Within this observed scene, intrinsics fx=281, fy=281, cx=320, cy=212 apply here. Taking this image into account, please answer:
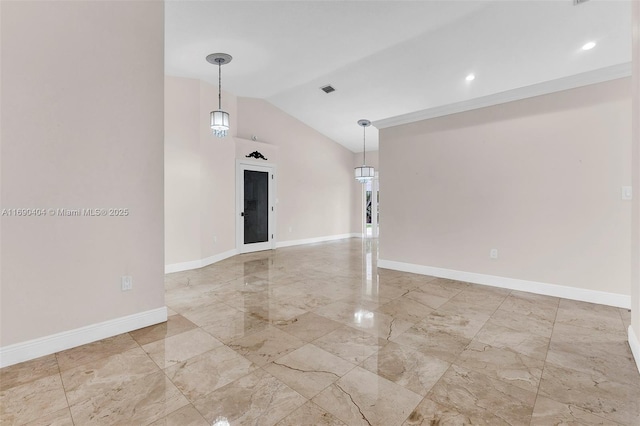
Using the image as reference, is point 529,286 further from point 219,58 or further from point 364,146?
point 364,146

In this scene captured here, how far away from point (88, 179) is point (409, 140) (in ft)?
14.2

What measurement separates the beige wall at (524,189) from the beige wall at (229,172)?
10.8ft

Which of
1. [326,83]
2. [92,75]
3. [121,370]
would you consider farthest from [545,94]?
[121,370]

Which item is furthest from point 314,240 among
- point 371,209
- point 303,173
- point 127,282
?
point 127,282

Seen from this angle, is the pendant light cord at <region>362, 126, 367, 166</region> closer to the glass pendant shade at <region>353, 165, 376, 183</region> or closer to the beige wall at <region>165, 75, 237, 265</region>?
the glass pendant shade at <region>353, 165, 376, 183</region>

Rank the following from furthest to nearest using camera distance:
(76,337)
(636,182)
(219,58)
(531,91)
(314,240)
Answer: (314,240) < (219,58) < (531,91) < (76,337) < (636,182)

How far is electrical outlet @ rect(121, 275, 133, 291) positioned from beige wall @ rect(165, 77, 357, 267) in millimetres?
2306

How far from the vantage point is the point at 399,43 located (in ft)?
13.9

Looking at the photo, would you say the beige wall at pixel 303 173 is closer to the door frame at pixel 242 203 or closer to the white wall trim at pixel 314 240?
the white wall trim at pixel 314 240

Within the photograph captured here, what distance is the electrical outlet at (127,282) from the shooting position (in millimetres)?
2519

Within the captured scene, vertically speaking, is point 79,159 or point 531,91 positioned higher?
point 531,91

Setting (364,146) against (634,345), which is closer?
(634,345)

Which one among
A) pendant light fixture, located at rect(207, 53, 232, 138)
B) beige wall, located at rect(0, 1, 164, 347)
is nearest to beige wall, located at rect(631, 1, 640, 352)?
beige wall, located at rect(0, 1, 164, 347)

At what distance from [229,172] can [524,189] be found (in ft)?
17.1
